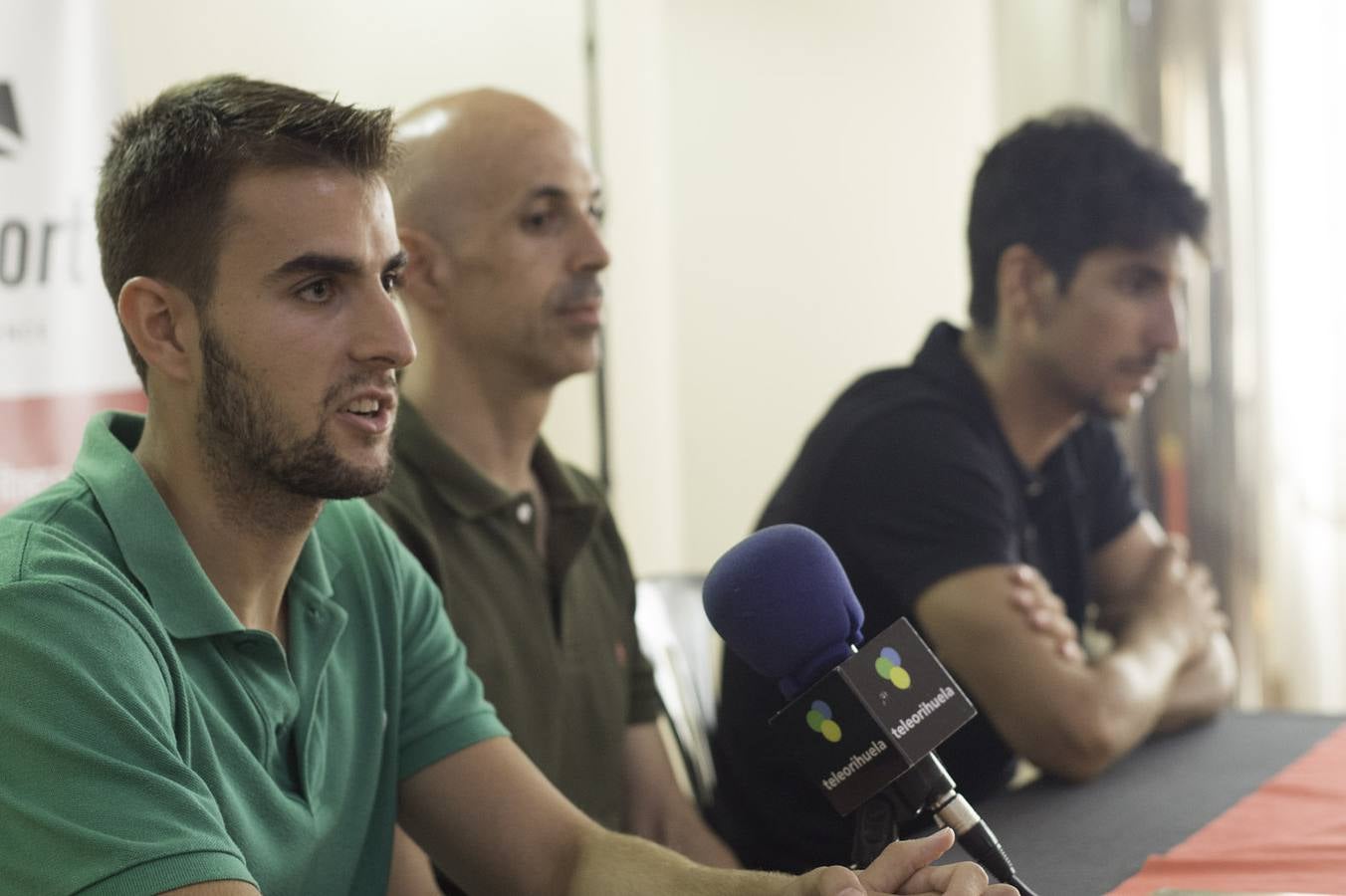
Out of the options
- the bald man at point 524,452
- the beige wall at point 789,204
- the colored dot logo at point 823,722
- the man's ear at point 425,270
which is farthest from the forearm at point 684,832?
the beige wall at point 789,204

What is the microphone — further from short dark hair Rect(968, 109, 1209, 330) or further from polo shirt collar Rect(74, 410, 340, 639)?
short dark hair Rect(968, 109, 1209, 330)

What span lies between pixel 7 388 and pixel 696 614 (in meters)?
1.15

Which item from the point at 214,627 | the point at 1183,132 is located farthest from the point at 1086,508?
the point at 1183,132

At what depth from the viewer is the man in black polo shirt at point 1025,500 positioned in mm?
1923

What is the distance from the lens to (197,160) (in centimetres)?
139

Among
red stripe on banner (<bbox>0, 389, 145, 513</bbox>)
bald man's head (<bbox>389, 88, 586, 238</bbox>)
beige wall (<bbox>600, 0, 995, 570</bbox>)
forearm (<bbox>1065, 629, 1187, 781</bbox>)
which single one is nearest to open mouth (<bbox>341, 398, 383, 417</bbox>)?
bald man's head (<bbox>389, 88, 586, 238</bbox>)

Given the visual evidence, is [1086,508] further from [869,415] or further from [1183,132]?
[1183,132]

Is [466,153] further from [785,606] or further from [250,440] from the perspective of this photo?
[785,606]

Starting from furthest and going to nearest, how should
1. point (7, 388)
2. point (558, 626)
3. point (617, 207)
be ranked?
point (617, 207) < point (7, 388) < point (558, 626)

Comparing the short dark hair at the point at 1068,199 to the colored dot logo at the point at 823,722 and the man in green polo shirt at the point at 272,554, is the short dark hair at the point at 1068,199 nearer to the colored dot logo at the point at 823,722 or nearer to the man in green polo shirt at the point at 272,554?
the man in green polo shirt at the point at 272,554

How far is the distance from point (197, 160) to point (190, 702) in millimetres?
487

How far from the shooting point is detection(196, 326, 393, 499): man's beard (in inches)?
54.2

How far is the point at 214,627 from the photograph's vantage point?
4.30 feet

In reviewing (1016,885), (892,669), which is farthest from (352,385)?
(1016,885)
